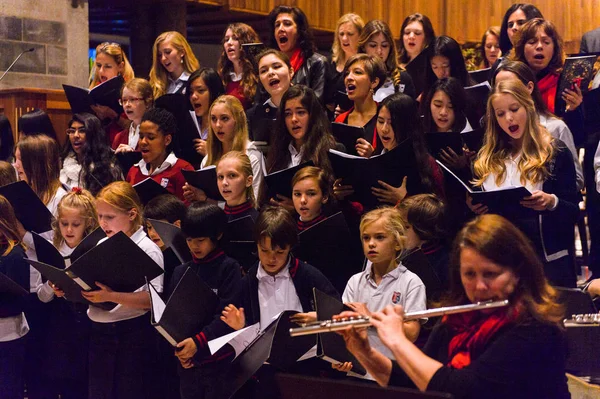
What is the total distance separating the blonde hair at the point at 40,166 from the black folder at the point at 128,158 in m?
0.33

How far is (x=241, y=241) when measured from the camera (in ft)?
11.2

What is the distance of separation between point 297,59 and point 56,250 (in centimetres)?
175

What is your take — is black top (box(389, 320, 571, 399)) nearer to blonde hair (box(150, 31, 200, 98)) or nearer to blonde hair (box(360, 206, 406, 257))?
blonde hair (box(360, 206, 406, 257))

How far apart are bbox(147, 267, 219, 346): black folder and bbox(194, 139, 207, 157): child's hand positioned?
1.37m

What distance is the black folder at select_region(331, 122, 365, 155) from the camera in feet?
12.2

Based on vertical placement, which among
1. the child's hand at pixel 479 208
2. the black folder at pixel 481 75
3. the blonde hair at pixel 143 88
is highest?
the black folder at pixel 481 75

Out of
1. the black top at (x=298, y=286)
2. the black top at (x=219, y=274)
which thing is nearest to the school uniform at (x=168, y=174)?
the black top at (x=219, y=274)

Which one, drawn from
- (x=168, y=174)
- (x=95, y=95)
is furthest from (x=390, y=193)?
(x=95, y=95)

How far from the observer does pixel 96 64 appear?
511 centimetres

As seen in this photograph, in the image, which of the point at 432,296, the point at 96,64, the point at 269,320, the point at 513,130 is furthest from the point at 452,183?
the point at 96,64

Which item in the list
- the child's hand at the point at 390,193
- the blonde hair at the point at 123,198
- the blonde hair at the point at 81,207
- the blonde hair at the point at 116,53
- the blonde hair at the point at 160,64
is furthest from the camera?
the blonde hair at the point at 116,53

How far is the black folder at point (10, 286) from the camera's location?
3482 millimetres

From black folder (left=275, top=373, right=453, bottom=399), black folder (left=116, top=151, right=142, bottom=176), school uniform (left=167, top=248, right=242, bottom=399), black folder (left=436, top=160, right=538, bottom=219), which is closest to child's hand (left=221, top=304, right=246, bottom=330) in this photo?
school uniform (left=167, top=248, right=242, bottom=399)

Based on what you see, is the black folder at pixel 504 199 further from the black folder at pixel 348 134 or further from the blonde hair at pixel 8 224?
the blonde hair at pixel 8 224
